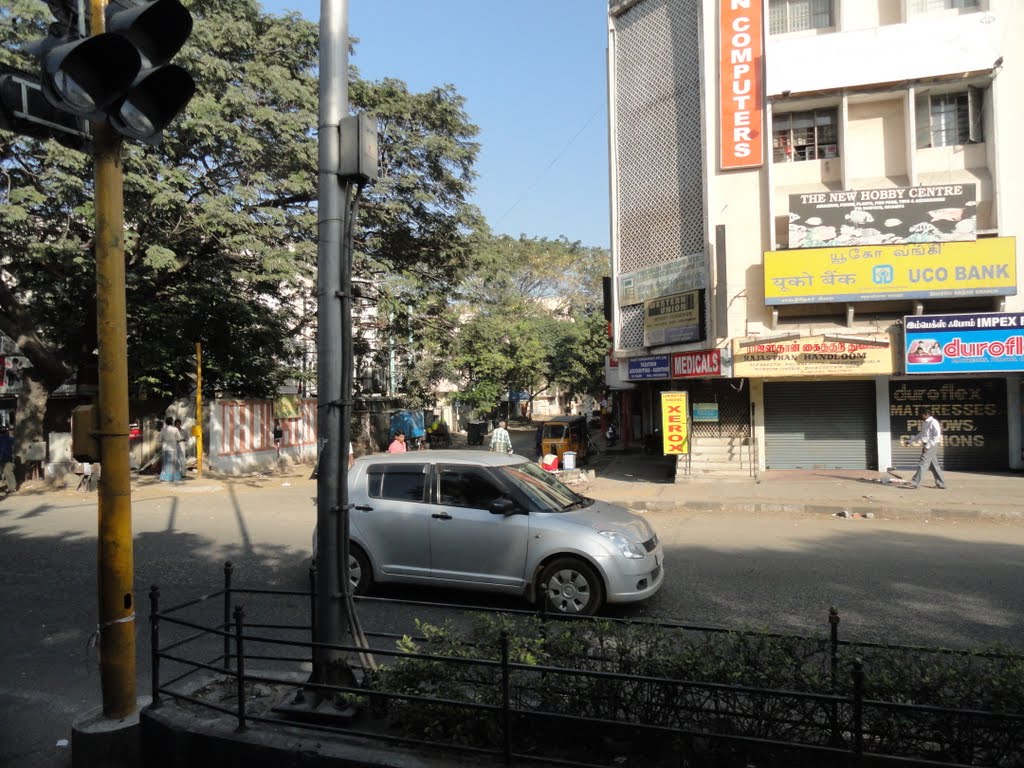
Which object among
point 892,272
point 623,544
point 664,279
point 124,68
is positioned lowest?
point 623,544

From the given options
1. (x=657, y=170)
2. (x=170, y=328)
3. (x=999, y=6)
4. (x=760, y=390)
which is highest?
(x=999, y=6)

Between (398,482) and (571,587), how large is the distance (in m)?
2.16

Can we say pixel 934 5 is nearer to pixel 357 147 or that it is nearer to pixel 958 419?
pixel 958 419

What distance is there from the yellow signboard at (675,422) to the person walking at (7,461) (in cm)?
1585

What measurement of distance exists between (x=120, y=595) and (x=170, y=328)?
18.7 metres

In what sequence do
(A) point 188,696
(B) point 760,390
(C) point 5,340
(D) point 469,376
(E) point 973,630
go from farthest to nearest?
(D) point 469,376 < (C) point 5,340 < (B) point 760,390 < (E) point 973,630 < (A) point 188,696

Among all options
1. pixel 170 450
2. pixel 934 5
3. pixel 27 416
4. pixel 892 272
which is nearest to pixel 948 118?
pixel 934 5

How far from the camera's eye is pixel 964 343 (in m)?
15.9

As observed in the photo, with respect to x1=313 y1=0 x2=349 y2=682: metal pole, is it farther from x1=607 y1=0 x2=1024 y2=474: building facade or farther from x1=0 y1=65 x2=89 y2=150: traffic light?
x1=607 y1=0 x2=1024 y2=474: building facade

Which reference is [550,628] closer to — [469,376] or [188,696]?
[188,696]

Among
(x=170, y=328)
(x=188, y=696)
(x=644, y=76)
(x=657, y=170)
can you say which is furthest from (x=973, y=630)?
(x=170, y=328)

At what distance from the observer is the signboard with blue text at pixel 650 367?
18.3 metres

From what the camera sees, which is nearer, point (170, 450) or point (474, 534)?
point (474, 534)

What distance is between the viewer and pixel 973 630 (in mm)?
6293
